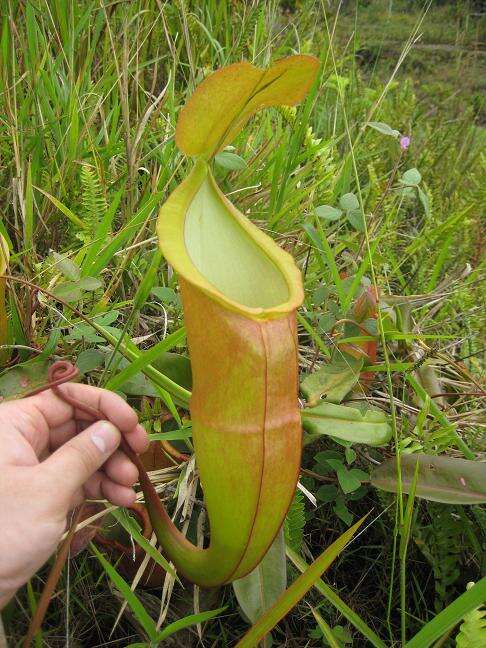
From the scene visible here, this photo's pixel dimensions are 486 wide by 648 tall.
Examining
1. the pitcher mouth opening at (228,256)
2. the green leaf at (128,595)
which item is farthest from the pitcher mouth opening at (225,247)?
the green leaf at (128,595)

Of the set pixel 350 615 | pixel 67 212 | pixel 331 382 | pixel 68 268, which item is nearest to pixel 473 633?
pixel 350 615

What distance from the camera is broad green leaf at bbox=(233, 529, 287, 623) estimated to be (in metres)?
0.83

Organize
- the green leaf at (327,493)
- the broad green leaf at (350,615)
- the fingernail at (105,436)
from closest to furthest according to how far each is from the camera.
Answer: the fingernail at (105,436) → the broad green leaf at (350,615) → the green leaf at (327,493)

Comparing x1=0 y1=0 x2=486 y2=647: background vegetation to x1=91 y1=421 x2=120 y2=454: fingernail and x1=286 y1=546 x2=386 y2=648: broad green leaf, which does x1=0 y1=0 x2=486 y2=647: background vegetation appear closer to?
x1=286 y1=546 x2=386 y2=648: broad green leaf

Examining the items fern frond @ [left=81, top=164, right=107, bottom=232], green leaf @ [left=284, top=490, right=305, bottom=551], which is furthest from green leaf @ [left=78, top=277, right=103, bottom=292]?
green leaf @ [left=284, top=490, right=305, bottom=551]

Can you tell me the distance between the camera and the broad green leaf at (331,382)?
0.98 meters

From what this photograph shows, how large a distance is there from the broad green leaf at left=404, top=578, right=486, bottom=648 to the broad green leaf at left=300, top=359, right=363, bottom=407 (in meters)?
0.34

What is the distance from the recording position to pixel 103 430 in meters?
0.71

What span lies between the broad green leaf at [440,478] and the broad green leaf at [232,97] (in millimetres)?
558

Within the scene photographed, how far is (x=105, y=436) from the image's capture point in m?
0.71

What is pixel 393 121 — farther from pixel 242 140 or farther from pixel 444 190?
pixel 242 140

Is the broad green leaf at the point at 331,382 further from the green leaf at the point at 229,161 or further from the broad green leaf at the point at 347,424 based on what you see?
the green leaf at the point at 229,161

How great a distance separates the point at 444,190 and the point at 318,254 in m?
0.84

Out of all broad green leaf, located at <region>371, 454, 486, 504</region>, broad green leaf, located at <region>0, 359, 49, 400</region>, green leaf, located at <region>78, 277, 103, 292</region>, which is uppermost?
green leaf, located at <region>78, 277, 103, 292</region>
